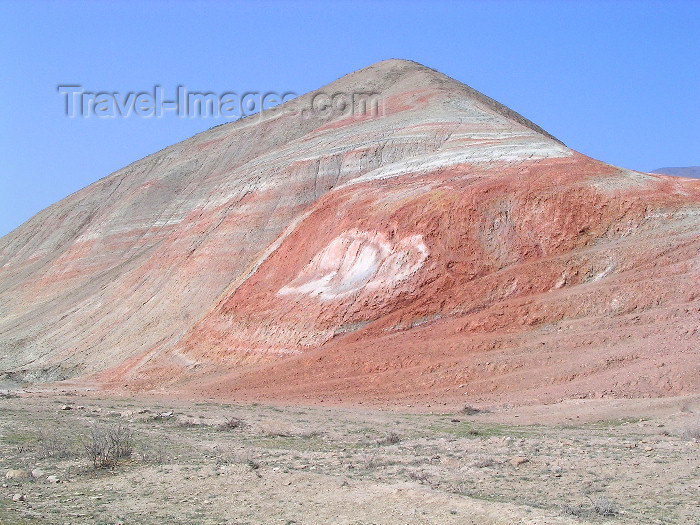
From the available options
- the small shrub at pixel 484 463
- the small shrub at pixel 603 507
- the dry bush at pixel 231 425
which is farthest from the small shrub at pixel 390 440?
the small shrub at pixel 603 507

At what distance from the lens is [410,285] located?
22.7 metres

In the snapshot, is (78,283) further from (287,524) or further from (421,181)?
(287,524)

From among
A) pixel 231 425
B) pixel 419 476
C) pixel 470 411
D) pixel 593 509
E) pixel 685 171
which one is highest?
pixel 685 171

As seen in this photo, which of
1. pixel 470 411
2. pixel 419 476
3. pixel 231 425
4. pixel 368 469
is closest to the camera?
pixel 419 476

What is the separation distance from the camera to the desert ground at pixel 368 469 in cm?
773

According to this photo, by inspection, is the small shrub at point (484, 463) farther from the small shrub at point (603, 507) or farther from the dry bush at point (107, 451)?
the dry bush at point (107, 451)

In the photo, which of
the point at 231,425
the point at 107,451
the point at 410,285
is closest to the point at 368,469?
the point at 107,451

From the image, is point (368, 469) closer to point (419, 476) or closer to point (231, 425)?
point (419, 476)

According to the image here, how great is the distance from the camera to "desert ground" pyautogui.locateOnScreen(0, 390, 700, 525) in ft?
25.4

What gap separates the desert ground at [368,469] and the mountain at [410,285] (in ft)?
11.9

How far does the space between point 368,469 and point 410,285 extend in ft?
42.9

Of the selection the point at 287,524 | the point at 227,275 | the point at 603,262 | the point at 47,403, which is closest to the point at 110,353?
the point at 227,275

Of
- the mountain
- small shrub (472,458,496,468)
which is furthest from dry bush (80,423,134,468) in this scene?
the mountain

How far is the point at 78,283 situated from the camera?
139 feet
